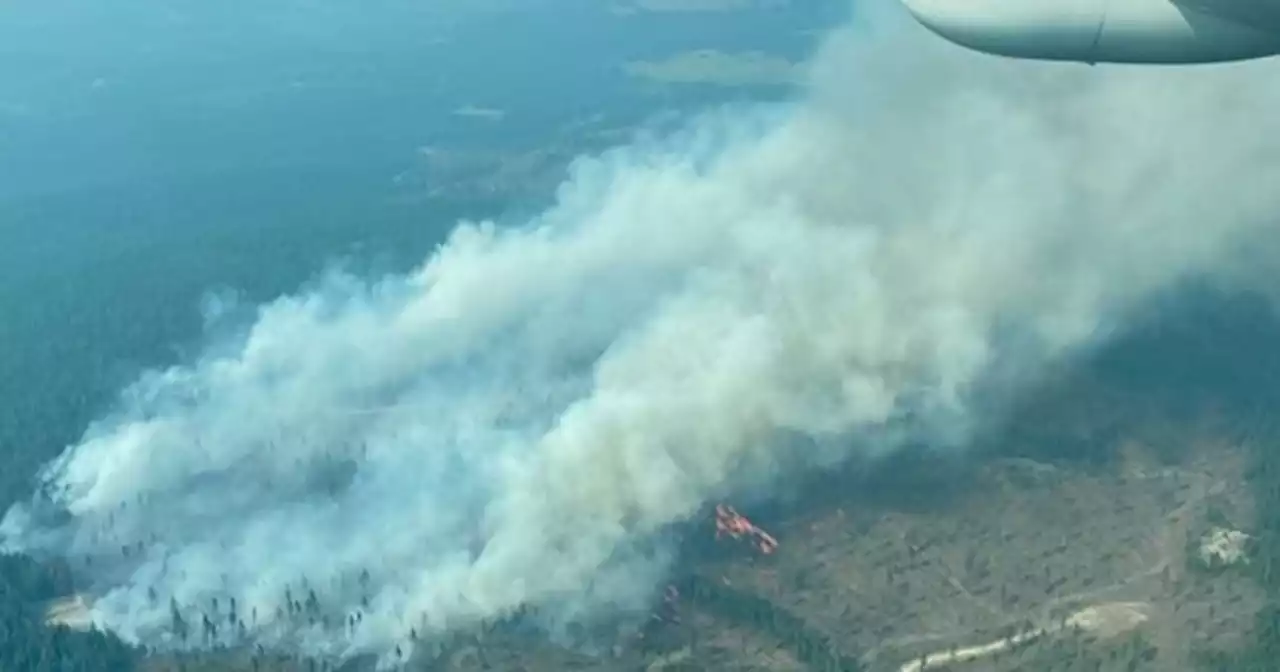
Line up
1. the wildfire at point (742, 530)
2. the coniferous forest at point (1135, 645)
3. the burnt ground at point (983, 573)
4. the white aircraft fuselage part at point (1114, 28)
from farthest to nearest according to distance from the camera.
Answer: the wildfire at point (742, 530) → the burnt ground at point (983, 573) → the coniferous forest at point (1135, 645) → the white aircraft fuselage part at point (1114, 28)

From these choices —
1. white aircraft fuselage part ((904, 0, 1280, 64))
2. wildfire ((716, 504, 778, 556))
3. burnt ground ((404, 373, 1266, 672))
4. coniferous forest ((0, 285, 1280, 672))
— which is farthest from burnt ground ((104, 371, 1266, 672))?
white aircraft fuselage part ((904, 0, 1280, 64))

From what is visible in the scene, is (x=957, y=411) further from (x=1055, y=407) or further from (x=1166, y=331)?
(x=1166, y=331)

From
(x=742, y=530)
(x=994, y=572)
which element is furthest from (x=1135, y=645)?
(x=742, y=530)

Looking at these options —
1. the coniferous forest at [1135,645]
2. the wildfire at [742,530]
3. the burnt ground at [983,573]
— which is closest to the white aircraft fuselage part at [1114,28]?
the coniferous forest at [1135,645]

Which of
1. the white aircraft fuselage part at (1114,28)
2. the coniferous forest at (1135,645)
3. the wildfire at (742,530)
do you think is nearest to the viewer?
the white aircraft fuselage part at (1114,28)

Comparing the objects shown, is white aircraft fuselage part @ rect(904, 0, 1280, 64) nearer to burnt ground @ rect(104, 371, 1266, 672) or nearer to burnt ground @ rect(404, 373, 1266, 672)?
burnt ground @ rect(104, 371, 1266, 672)

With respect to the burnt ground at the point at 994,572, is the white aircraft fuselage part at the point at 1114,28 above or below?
above

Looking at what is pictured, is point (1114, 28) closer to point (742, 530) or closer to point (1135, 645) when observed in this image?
point (1135, 645)

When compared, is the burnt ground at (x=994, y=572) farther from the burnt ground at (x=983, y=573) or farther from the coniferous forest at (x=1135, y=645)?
the coniferous forest at (x=1135, y=645)
